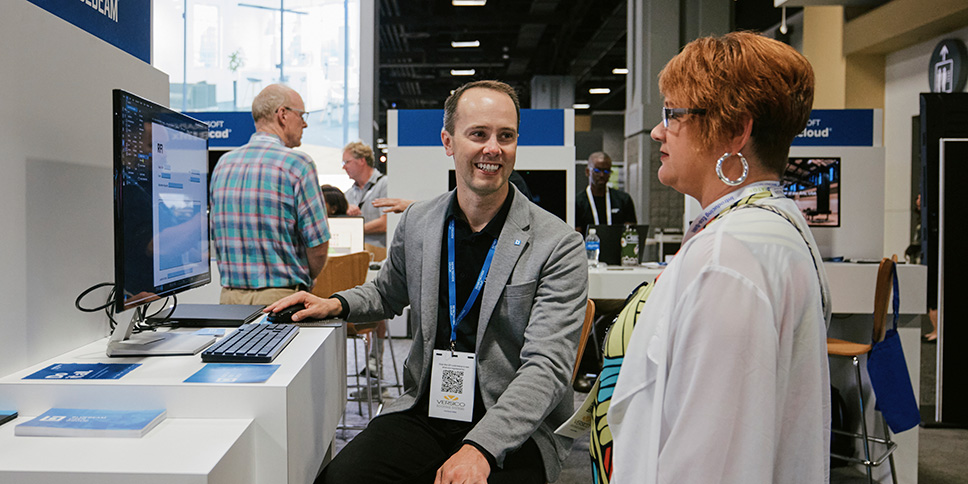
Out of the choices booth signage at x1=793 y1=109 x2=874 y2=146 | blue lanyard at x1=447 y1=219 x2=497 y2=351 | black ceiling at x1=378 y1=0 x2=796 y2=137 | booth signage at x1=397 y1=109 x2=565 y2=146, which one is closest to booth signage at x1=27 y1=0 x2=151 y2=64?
blue lanyard at x1=447 y1=219 x2=497 y2=351

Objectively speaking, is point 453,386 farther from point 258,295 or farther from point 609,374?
point 258,295

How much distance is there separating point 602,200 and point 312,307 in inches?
170

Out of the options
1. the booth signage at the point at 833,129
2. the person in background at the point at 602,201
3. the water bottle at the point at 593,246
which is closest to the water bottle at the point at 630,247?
the water bottle at the point at 593,246

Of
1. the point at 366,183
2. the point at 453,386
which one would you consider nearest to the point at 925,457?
the point at 453,386

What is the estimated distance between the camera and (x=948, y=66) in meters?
6.31

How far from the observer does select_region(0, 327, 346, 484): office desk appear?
1.04 meters

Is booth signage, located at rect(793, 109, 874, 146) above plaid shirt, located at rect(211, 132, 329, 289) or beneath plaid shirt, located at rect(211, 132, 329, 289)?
above

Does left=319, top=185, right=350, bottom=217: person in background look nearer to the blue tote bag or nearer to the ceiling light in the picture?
the blue tote bag

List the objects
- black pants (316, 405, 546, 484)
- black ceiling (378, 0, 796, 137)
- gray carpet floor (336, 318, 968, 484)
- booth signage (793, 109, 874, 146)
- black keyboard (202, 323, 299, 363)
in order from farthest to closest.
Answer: black ceiling (378, 0, 796, 137)
booth signage (793, 109, 874, 146)
gray carpet floor (336, 318, 968, 484)
black pants (316, 405, 546, 484)
black keyboard (202, 323, 299, 363)

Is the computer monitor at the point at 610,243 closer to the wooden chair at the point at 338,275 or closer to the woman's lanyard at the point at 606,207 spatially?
the wooden chair at the point at 338,275

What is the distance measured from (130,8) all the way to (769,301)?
2.11 metres

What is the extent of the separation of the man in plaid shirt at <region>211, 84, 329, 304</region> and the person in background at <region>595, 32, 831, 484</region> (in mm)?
1866

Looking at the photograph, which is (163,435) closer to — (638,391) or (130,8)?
(638,391)

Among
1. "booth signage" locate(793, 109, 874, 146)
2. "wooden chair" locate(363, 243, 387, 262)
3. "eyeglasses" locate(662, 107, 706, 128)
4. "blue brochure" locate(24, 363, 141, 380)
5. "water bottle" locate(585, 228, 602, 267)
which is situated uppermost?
"booth signage" locate(793, 109, 874, 146)
